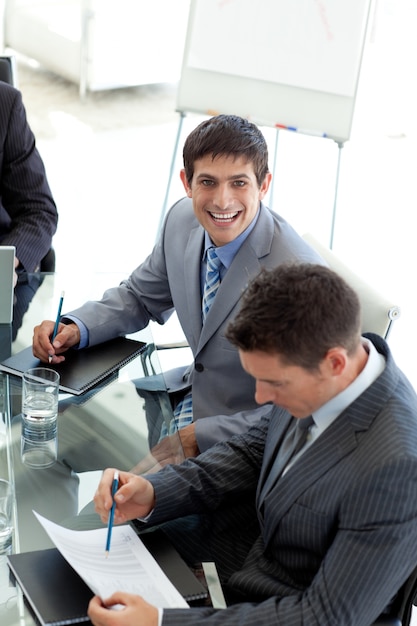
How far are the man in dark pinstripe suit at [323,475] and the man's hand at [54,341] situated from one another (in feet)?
1.80

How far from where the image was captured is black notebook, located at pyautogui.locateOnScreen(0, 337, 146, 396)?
198 cm

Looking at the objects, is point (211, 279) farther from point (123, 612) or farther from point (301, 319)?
point (123, 612)

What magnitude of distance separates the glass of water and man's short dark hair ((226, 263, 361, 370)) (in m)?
0.64

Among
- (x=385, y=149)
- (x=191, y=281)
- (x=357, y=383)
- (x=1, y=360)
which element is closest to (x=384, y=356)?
(x=357, y=383)

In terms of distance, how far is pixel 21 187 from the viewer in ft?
9.15

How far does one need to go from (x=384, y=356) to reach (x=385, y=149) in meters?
4.53

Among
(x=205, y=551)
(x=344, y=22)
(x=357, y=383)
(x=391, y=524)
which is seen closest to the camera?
(x=391, y=524)

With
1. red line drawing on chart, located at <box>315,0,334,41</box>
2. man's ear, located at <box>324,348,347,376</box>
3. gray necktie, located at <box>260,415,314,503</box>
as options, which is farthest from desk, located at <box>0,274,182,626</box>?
red line drawing on chart, located at <box>315,0,334,41</box>

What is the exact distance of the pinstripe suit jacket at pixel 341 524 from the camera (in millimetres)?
1305

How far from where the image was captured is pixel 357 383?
1405mm

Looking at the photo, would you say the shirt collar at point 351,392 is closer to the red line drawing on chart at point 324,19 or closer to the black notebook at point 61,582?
the black notebook at point 61,582

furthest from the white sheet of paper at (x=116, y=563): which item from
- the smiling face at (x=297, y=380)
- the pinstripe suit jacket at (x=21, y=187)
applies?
the pinstripe suit jacket at (x=21, y=187)

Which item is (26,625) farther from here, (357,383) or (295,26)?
(295,26)

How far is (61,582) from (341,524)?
1.51 ft
